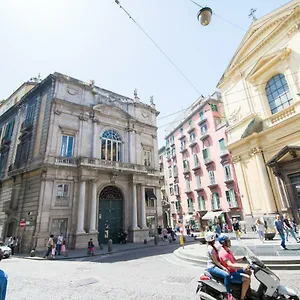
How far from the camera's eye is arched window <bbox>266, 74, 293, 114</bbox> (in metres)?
15.4

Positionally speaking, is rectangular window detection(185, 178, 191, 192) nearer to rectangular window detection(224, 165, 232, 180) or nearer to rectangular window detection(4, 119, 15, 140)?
rectangular window detection(224, 165, 232, 180)

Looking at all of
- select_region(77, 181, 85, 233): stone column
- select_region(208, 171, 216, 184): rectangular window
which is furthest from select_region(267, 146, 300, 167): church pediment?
select_region(77, 181, 85, 233): stone column

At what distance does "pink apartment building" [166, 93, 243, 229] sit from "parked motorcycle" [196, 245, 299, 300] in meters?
23.4

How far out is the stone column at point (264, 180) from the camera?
14.9 m

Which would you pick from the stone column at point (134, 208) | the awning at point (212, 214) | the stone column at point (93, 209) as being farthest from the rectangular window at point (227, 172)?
the stone column at point (93, 209)

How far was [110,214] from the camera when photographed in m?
20.6

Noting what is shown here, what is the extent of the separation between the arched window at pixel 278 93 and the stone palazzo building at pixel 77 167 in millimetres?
14033

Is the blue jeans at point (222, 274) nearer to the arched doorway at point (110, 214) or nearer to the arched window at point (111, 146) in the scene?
the arched doorway at point (110, 214)

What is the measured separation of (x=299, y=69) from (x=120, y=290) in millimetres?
17253

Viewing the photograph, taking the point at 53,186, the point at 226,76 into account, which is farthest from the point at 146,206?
the point at 226,76

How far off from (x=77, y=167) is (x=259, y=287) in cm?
1776

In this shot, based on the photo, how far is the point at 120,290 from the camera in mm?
5855

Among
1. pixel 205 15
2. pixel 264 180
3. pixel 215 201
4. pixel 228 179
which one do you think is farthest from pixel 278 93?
pixel 215 201

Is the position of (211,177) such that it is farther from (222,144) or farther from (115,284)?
(115,284)
